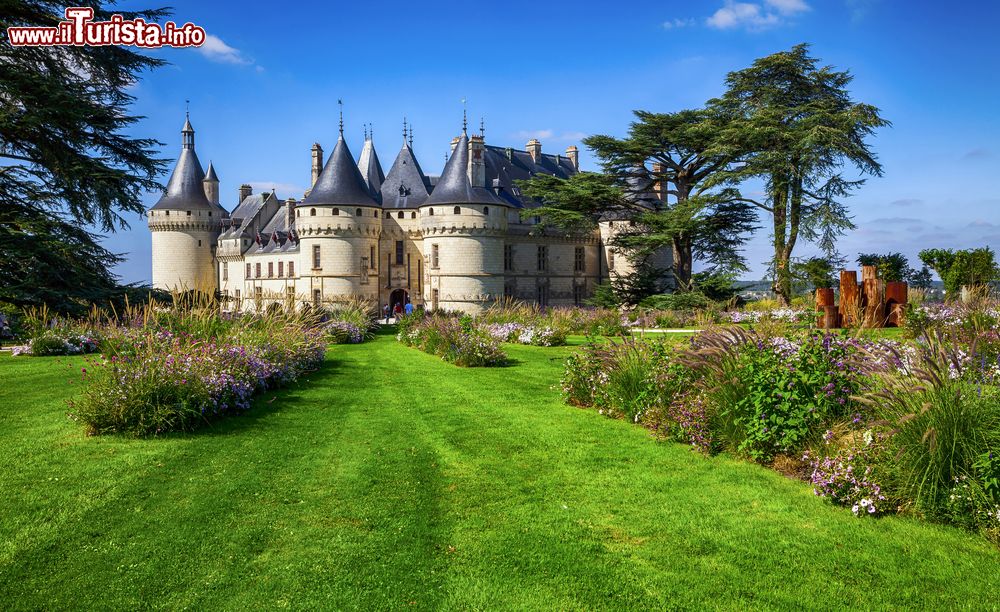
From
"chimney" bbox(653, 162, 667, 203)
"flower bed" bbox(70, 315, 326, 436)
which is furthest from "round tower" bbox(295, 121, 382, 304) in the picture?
"flower bed" bbox(70, 315, 326, 436)

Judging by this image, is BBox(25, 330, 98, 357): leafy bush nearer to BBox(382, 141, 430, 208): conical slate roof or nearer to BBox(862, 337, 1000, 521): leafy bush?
BBox(862, 337, 1000, 521): leafy bush

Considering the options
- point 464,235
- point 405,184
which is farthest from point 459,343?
point 405,184

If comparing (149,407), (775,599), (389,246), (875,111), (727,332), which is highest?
(875,111)

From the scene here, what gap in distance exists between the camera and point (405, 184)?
3775cm

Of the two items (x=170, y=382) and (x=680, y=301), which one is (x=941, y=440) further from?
(x=680, y=301)

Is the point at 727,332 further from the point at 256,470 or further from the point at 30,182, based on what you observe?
the point at 30,182

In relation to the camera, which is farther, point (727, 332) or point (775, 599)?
point (727, 332)

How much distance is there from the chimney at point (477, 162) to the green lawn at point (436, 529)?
2761 centimetres

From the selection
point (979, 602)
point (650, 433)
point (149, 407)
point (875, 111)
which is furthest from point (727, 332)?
point (875, 111)

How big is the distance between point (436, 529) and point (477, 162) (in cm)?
3094

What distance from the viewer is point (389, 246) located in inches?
1449

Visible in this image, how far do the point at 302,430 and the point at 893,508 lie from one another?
5.87 meters

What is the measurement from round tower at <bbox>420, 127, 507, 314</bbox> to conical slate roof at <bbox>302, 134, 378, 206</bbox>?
347cm

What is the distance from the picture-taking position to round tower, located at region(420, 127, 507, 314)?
1308 inches
